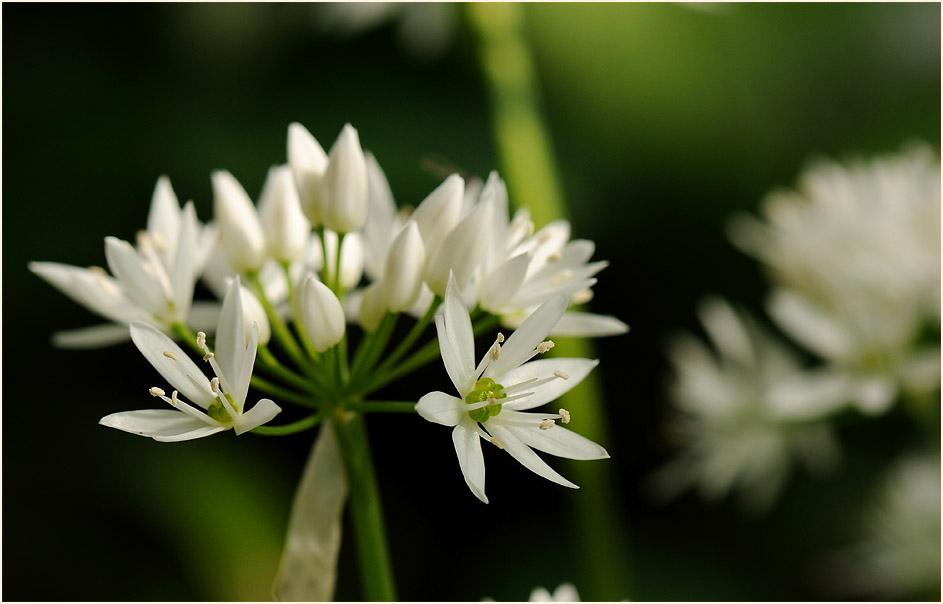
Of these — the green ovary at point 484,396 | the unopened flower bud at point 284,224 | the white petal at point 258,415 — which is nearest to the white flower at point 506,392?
the green ovary at point 484,396

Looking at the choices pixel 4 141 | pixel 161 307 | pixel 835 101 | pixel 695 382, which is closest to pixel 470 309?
pixel 161 307

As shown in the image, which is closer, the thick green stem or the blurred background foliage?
the thick green stem

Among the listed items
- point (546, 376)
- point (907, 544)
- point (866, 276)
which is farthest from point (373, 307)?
point (907, 544)

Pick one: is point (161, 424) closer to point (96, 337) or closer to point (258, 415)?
point (258, 415)

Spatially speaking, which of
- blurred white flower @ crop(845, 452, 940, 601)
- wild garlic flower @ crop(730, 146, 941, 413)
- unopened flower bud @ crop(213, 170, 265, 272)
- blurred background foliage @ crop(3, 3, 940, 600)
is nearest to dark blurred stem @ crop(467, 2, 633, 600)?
blurred background foliage @ crop(3, 3, 940, 600)

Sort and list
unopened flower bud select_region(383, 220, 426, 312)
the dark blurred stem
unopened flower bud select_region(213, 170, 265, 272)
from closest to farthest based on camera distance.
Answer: unopened flower bud select_region(383, 220, 426, 312) → unopened flower bud select_region(213, 170, 265, 272) → the dark blurred stem

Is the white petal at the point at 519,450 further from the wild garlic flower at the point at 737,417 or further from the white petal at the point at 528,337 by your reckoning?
the wild garlic flower at the point at 737,417

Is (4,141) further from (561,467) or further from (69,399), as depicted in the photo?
(561,467)

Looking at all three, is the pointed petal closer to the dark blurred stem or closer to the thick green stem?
the thick green stem
